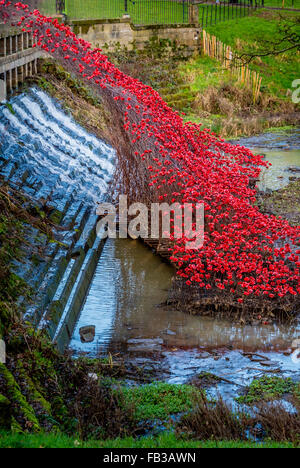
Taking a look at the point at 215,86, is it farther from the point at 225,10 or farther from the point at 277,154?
the point at 225,10

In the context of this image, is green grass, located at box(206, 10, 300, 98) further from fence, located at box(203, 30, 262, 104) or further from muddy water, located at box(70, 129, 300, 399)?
muddy water, located at box(70, 129, 300, 399)

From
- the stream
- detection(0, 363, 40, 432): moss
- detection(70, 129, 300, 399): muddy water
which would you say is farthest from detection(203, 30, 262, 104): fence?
detection(0, 363, 40, 432): moss

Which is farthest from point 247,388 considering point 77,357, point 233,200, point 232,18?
point 232,18

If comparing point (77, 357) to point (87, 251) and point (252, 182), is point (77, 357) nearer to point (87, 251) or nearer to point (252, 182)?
point (87, 251)

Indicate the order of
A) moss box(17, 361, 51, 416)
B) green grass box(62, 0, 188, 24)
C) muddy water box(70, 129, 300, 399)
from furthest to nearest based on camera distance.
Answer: green grass box(62, 0, 188, 24)
muddy water box(70, 129, 300, 399)
moss box(17, 361, 51, 416)

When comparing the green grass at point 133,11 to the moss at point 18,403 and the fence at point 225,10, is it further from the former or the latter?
the moss at point 18,403

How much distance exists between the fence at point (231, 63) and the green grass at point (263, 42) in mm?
973

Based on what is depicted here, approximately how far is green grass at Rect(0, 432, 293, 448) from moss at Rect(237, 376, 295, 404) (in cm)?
117

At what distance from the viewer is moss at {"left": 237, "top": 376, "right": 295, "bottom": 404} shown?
5.76m

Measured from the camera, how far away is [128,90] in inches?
414

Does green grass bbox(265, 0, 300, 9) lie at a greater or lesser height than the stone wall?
greater

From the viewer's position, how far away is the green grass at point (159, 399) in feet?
17.9

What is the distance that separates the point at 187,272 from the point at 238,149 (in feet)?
13.8

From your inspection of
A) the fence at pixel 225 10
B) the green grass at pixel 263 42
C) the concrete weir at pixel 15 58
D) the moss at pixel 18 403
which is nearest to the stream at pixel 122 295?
the concrete weir at pixel 15 58
